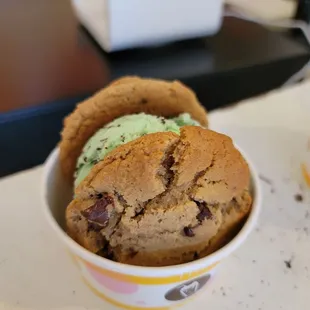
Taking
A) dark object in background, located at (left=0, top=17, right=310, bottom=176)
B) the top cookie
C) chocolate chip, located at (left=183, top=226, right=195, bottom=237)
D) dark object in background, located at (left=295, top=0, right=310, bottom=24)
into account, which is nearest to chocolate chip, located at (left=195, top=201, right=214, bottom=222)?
chocolate chip, located at (left=183, top=226, right=195, bottom=237)

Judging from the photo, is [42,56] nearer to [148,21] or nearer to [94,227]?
[148,21]

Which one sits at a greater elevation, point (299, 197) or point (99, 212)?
point (99, 212)

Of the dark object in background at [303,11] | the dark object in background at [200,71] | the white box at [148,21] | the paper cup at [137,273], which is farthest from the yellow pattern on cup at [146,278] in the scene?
the dark object in background at [303,11]

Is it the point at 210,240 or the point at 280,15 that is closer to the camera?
the point at 210,240

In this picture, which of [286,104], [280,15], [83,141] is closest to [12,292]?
[83,141]

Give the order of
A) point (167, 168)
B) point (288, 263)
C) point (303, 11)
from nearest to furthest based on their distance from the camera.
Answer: point (167, 168) → point (288, 263) → point (303, 11)

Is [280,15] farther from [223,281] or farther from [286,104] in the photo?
[223,281]

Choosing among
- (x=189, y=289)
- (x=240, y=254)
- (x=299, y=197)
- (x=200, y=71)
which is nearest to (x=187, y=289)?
(x=189, y=289)
